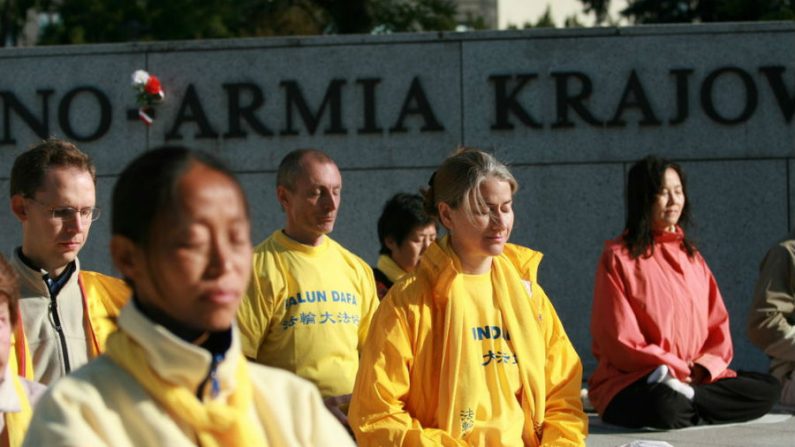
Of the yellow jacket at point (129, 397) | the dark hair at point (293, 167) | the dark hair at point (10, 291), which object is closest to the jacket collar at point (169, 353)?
the yellow jacket at point (129, 397)

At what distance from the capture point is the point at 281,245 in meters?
5.74

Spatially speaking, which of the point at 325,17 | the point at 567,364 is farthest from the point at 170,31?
the point at 567,364

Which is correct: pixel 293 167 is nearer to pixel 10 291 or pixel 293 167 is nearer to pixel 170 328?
pixel 10 291

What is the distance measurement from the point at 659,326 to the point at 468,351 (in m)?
3.10

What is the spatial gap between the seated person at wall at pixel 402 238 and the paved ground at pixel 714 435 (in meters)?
1.40

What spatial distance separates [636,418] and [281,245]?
266cm

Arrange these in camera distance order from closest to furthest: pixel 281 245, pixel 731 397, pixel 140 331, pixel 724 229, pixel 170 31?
pixel 140 331
pixel 281 245
pixel 731 397
pixel 724 229
pixel 170 31

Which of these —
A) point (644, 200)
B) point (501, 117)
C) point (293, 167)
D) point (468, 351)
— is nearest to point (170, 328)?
point (468, 351)

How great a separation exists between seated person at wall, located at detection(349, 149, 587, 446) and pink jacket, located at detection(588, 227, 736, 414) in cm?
274

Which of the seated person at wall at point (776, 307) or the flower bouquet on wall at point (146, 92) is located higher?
the flower bouquet on wall at point (146, 92)

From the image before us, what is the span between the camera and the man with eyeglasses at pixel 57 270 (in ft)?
13.4

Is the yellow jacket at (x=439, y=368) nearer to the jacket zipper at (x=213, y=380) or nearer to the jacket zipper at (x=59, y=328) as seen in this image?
the jacket zipper at (x=59, y=328)

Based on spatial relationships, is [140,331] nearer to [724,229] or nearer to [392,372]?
[392,372]

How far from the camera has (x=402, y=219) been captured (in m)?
7.80
